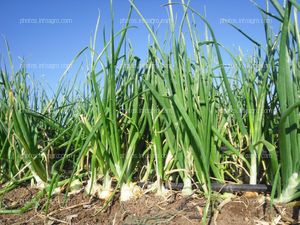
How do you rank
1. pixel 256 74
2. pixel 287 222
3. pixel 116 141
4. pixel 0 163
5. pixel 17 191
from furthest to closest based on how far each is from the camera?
pixel 0 163 < pixel 17 191 < pixel 256 74 < pixel 116 141 < pixel 287 222

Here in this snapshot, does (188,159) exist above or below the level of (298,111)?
below

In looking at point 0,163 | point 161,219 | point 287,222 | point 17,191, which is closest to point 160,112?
point 161,219

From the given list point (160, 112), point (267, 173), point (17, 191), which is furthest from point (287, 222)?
point (17, 191)

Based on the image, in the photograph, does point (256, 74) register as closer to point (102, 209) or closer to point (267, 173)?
point (267, 173)

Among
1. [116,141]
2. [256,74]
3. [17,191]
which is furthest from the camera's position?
[17,191]

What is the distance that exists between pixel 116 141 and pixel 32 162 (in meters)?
0.36

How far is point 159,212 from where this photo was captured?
3.13 feet

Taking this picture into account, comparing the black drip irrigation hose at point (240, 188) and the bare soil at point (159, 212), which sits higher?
the black drip irrigation hose at point (240, 188)

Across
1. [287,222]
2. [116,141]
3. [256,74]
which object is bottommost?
[287,222]

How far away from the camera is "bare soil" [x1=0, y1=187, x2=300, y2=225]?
89 centimetres

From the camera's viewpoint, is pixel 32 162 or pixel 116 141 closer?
pixel 116 141

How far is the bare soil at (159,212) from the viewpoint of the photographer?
889mm

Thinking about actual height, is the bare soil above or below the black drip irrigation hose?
below

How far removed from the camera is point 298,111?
0.89 m
